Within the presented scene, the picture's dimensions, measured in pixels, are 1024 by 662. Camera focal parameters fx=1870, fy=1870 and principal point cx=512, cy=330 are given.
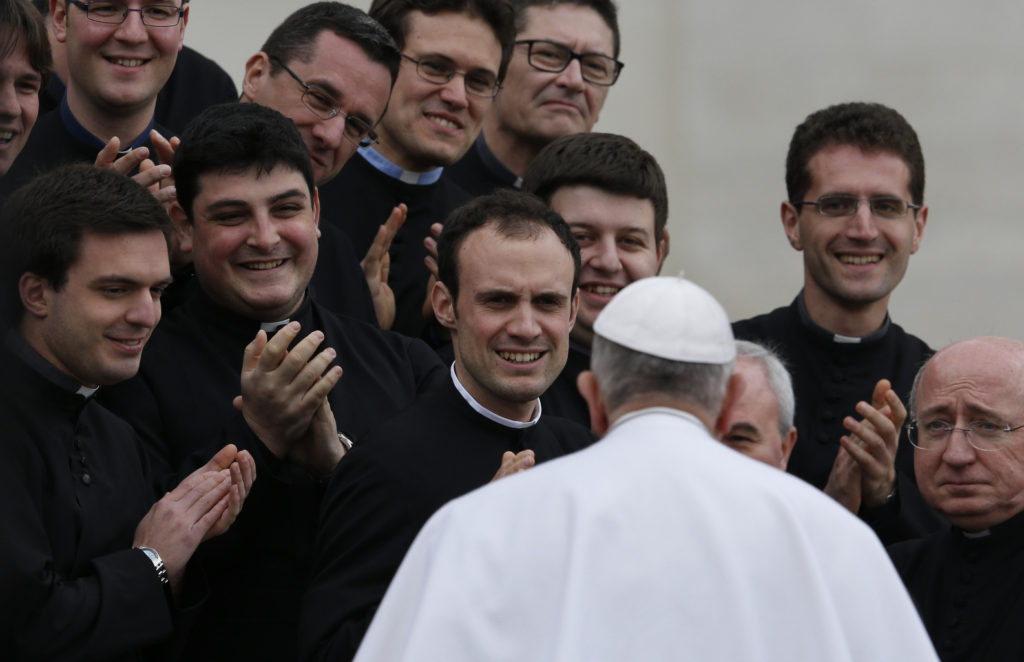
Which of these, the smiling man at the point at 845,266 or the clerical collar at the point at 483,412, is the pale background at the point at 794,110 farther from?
the clerical collar at the point at 483,412

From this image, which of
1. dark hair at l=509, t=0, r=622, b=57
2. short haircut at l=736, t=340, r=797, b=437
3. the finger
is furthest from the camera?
dark hair at l=509, t=0, r=622, b=57

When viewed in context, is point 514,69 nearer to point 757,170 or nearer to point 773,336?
point 773,336

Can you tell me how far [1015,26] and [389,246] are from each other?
4420 millimetres

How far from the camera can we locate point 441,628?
3.31 m

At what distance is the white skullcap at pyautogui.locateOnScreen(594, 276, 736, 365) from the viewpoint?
11.4 feet

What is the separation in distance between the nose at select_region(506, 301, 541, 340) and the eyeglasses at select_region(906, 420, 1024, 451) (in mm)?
1187

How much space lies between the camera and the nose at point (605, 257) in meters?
5.53

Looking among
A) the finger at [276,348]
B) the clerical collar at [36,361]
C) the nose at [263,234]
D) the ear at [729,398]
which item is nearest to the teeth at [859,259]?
the nose at [263,234]

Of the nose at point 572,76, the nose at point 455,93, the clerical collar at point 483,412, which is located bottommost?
the clerical collar at point 483,412

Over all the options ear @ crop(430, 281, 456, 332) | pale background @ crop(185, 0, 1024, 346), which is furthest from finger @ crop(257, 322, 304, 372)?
pale background @ crop(185, 0, 1024, 346)

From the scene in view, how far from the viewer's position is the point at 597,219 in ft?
18.4

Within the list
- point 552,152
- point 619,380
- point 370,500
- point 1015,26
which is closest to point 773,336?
point 552,152

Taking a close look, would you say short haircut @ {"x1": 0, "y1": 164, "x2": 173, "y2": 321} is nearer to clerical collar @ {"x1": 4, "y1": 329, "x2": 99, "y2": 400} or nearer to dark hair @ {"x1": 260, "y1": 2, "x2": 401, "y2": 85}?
clerical collar @ {"x1": 4, "y1": 329, "x2": 99, "y2": 400}

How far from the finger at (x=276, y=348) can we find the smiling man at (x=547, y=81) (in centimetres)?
226
